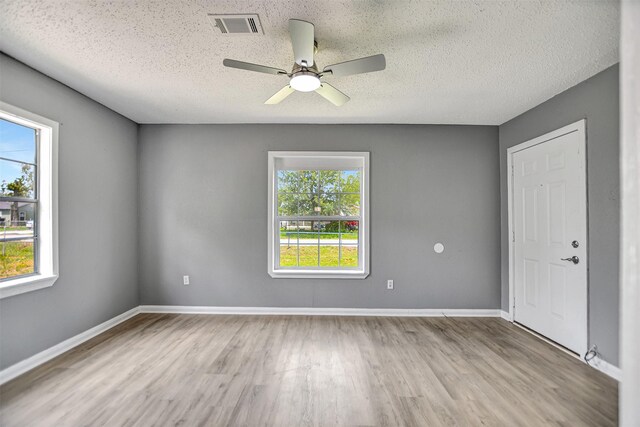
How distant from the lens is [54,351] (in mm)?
2697

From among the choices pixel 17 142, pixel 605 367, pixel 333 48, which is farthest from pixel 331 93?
pixel 605 367

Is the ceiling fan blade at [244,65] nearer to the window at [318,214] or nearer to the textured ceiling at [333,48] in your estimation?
the textured ceiling at [333,48]

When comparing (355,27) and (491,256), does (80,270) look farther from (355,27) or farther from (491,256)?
(491,256)

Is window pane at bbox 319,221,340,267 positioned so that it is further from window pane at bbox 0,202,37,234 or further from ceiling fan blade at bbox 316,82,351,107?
window pane at bbox 0,202,37,234

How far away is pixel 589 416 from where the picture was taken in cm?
196

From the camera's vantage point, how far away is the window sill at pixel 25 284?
2.30 meters

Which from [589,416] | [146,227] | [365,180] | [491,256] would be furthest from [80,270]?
[491,256]

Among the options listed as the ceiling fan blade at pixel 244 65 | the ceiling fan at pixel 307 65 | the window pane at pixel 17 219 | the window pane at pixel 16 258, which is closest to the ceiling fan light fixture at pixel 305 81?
the ceiling fan at pixel 307 65

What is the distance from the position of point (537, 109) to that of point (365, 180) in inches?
78.6

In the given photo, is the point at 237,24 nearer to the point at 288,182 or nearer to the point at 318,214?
the point at 288,182

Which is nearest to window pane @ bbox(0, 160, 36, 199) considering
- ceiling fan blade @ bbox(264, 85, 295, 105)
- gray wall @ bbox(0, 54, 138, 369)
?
gray wall @ bbox(0, 54, 138, 369)

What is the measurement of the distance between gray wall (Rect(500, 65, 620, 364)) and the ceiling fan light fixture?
93.3 inches

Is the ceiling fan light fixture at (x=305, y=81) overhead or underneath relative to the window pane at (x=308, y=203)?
overhead

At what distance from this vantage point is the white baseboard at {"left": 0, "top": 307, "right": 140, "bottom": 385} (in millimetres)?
2317
